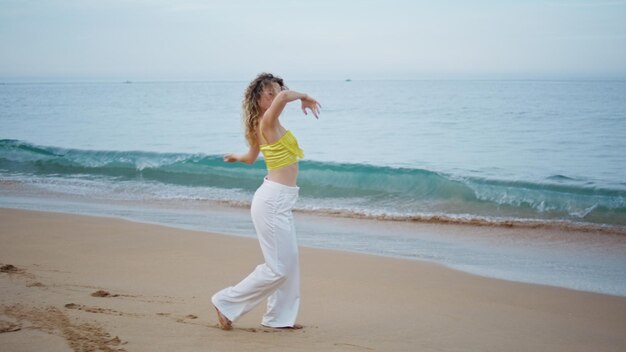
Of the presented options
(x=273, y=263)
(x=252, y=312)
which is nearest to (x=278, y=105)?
(x=273, y=263)

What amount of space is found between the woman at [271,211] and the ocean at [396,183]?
346 cm

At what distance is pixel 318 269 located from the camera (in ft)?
23.2

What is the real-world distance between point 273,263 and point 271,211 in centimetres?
39

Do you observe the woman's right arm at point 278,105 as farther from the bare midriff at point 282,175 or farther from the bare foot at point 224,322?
the bare foot at point 224,322

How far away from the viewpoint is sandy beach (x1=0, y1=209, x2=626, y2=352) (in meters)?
4.31

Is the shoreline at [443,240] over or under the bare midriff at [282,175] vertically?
under

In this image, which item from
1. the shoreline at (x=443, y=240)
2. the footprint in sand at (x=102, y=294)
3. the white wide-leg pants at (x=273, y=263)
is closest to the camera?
the white wide-leg pants at (x=273, y=263)

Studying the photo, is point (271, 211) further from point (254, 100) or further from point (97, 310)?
point (97, 310)

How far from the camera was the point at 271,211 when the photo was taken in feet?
15.1

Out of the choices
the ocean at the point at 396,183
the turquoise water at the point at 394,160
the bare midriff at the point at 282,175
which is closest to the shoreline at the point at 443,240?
the ocean at the point at 396,183

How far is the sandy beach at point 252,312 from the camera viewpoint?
4.31 metres

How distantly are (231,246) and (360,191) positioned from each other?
729cm

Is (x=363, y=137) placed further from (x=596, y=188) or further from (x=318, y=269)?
(x=318, y=269)

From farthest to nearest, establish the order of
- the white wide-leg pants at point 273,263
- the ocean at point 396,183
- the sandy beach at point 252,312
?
the ocean at point 396,183 < the white wide-leg pants at point 273,263 < the sandy beach at point 252,312
